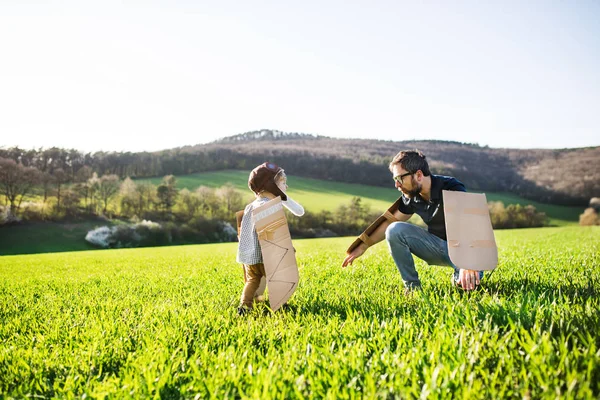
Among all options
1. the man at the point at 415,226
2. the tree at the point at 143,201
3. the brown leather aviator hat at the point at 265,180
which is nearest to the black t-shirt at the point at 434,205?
→ the man at the point at 415,226

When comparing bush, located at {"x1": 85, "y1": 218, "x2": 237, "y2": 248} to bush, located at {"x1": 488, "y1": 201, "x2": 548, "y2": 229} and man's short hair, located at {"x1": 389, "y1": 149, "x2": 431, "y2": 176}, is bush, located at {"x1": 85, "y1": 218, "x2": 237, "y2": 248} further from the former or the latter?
man's short hair, located at {"x1": 389, "y1": 149, "x2": 431, "y2": 176}

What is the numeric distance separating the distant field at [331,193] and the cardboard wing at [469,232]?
2049 inches

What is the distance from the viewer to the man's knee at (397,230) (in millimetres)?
4754

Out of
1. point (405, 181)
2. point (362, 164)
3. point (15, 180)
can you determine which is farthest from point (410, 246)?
point (362, 164)

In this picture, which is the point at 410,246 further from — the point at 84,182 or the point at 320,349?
the point at 84,182

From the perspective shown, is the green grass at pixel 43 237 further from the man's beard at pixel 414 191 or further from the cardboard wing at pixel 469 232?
the cardboard wing at pixel 469 232

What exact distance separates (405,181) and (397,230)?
0.65 metres

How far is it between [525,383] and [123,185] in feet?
182

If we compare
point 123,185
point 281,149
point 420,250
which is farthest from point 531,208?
point 420,250

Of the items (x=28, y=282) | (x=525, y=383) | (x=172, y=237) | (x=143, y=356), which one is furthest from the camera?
(x=172, y=237)

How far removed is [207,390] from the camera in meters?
2.22

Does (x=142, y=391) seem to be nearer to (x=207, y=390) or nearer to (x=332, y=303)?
(x=207, y=390)

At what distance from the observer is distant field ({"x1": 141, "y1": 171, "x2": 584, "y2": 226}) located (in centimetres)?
6033

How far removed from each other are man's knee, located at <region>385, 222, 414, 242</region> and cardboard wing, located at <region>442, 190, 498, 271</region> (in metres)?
0.84
